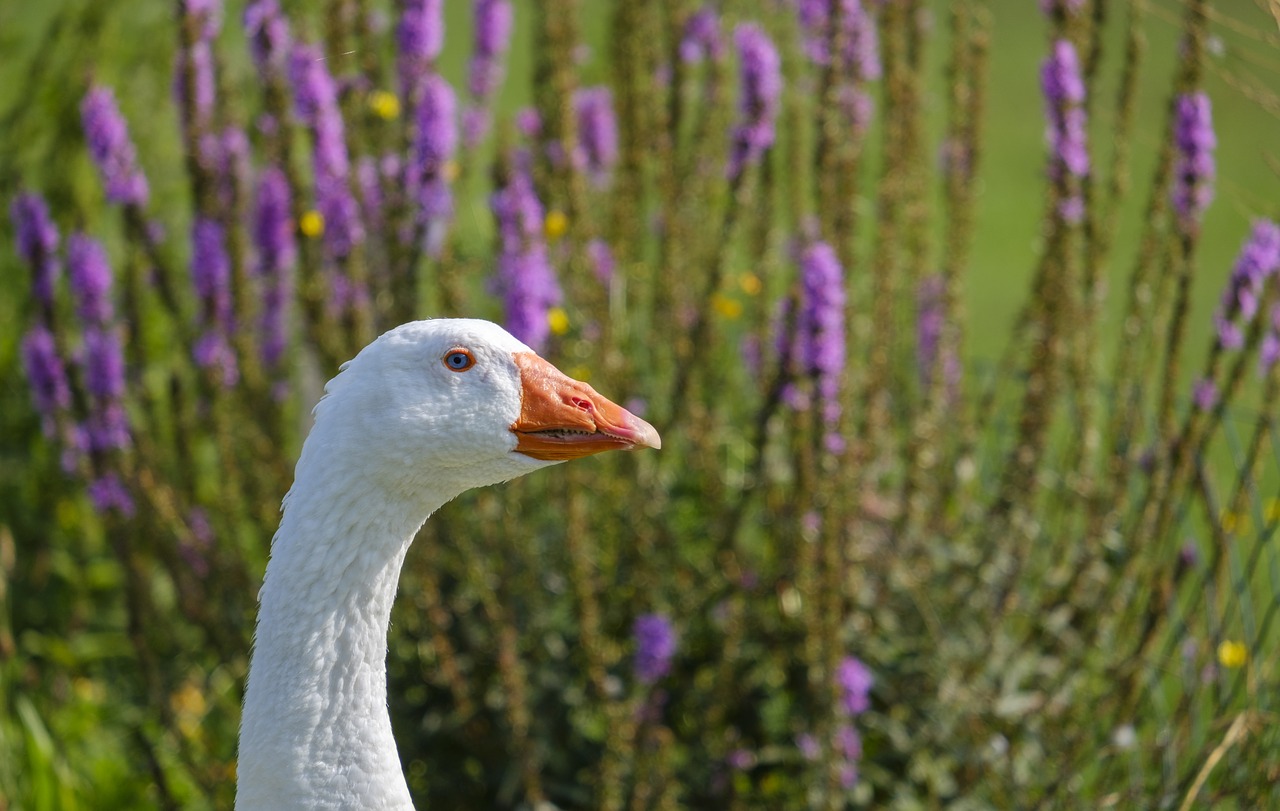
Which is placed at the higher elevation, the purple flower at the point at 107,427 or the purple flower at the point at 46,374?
the purple flower at the point at 46,374

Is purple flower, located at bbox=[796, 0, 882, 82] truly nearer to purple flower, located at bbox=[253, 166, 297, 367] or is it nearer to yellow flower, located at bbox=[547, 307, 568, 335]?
yellow flower, located at bbox=[547, 307, 568, 335]

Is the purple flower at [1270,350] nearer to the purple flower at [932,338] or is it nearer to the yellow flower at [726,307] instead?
the purple flower at [932,338]

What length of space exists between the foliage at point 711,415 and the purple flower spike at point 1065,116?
0.01m

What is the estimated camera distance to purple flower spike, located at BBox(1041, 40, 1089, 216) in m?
3.00

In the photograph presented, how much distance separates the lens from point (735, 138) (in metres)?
3.04

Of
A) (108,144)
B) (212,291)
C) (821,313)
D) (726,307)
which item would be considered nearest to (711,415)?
(726,307)

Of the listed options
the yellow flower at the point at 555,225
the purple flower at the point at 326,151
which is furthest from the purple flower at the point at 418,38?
the yellow flower at the point at 555,225

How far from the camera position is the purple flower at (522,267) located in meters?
2.82

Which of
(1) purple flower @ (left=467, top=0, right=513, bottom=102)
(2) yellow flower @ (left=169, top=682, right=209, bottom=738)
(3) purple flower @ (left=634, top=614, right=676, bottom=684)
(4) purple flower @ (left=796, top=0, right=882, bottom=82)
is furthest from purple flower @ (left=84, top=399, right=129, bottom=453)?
(4) purple flower @ (left=796, top=0, right=882, bottom=82)

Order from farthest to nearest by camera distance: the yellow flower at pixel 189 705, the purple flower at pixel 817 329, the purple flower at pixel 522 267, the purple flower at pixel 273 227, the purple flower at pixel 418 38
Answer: the yellow flower at pixel 189 705, the purple flower at pixel 273 227, the purple flower at pixel 418 38, the purple flower at pixel 522 267, the purple flower at pixel 817 329

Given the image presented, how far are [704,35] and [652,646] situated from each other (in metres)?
1.67

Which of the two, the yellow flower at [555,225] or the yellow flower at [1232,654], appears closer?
the yellow flower at [555,225]

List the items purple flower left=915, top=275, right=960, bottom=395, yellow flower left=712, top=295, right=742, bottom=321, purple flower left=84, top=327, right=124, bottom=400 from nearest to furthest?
1. purple flower left=84, top=327, right=124, bottom=400
2. yellow flower left=712, top=295, right=742, bottom=321
3. purple flower left=915, top=275, right=960, bottom=395

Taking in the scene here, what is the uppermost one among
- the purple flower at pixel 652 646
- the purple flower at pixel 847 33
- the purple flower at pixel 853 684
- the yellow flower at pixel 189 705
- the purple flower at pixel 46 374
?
the purple flower at pixel 847 33
